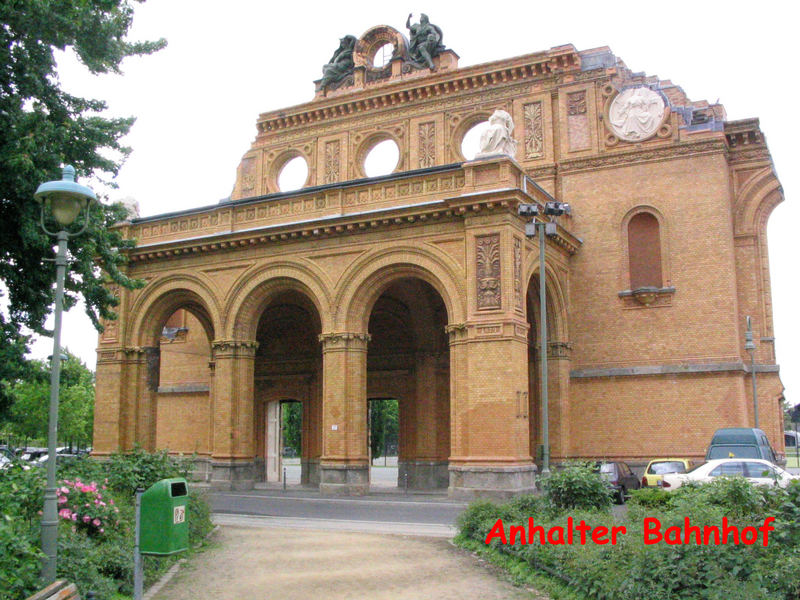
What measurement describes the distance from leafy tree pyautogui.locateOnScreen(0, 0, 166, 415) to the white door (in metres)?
17.1

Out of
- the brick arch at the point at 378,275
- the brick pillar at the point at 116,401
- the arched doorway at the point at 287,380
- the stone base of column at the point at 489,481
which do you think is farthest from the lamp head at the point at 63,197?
the arched doorway at the point at 287,380

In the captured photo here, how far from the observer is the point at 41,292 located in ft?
56.6

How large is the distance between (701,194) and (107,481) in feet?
72.5

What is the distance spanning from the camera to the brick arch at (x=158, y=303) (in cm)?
3044

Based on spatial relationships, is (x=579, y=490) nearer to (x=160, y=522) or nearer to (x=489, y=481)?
(x=160, y=522)

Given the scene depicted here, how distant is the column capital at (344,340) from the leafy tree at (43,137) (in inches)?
372

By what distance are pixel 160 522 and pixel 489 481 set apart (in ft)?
50.5

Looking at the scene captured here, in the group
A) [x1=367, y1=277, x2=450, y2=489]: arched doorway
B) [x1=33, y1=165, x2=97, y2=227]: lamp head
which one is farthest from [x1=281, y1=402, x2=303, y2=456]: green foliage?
[x1=33, y1=165, x2=97, y2=227]: lamp head

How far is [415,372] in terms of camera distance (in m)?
31.1

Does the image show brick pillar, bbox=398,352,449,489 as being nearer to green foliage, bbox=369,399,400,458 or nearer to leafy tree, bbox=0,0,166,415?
leafy tree, bbox=0,0,166,415

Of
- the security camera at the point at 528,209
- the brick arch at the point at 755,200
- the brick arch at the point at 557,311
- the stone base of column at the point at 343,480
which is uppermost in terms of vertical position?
the brick arch at the point at 755,200

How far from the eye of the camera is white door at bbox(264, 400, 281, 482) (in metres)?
34.6

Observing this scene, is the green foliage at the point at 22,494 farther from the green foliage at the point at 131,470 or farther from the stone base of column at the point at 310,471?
the stone base of column at the point at 310,471

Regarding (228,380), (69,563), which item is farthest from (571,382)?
(69,563)
